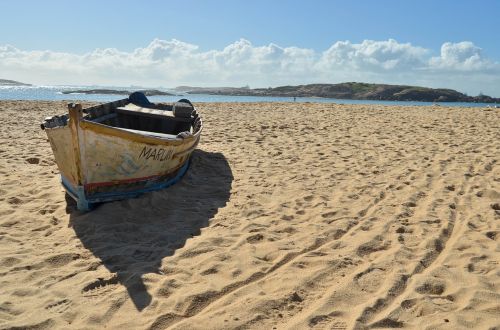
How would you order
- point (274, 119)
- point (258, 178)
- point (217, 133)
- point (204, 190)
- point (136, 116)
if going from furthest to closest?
1. point (274, 119)
2. point (217, 133)
3. point (136, 116)
4. point (258, 178)
5. point (204, 190)

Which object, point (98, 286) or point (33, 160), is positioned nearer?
point (98, 286)

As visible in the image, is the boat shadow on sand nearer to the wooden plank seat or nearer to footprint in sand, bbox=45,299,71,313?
footprint in sand, bbox=45,299,71,313

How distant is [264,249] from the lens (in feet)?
14.5

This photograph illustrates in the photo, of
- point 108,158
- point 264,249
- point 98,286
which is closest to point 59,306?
point 98,286

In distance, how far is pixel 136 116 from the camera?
1027 centimetres

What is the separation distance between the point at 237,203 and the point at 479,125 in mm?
12143

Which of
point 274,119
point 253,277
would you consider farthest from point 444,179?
point 274,119

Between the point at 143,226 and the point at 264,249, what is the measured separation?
1.76m

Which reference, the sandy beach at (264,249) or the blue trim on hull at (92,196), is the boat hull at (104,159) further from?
the sandy beach at (264,249)

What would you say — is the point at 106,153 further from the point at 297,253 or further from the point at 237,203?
the point at 297,253

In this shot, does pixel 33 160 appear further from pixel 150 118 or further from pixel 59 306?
pixel 59 306

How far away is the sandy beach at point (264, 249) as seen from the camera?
128 inches

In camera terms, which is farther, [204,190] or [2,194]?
[204,190]

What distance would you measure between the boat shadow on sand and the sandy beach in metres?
0.02
